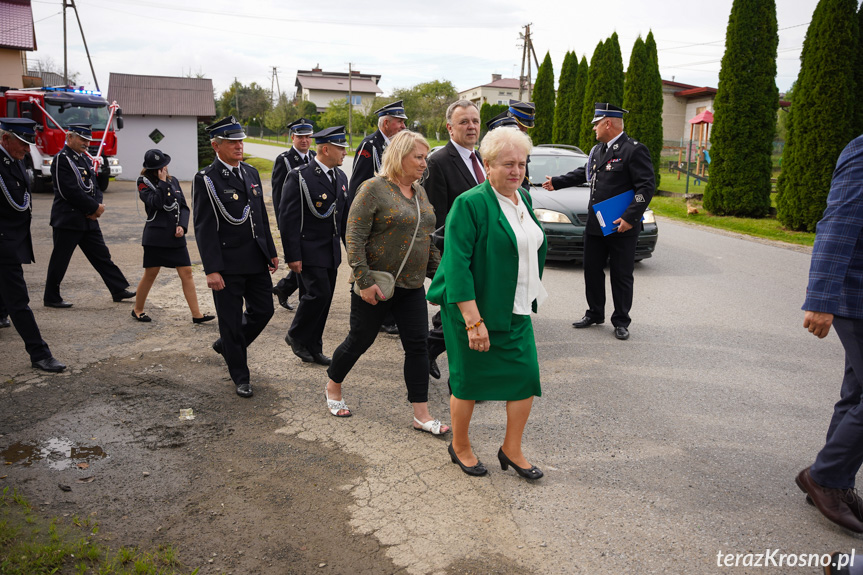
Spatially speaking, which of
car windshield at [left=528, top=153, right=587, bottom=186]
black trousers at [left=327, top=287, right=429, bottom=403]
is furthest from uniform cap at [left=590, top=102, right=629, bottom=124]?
car windshield at [left=528, top=153, right=587, bottom=186]

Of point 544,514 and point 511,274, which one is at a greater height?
point 511,274

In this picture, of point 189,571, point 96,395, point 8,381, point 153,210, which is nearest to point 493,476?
point 189,571

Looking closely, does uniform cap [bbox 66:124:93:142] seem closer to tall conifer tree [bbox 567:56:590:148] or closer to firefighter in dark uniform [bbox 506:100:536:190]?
firefighter in dark uniform [bbox 506:100:536:190]

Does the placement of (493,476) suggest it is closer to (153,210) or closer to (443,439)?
(443,439)

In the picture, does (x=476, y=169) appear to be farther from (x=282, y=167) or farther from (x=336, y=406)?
(x=282, y=167)

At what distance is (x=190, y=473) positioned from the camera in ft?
12.2

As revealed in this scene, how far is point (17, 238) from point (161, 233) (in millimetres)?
1459

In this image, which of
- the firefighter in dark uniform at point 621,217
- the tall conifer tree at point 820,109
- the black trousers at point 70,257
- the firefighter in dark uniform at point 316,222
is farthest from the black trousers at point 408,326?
the tall conifer tree at point 820,109

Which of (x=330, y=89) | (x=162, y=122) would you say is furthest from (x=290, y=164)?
(x=330, y=89)

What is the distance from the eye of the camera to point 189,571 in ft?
9.27

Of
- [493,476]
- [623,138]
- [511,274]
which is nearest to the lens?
[511,274]

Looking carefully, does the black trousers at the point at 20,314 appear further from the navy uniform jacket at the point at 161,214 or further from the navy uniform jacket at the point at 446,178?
the navy uniform jacket at the point at 446,178

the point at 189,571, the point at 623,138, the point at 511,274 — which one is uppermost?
the point at 623,138

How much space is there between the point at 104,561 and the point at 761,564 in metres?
2.92
